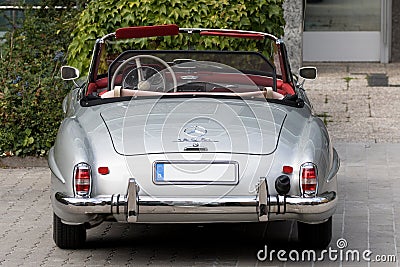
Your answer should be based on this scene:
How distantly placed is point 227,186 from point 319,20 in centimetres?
1161

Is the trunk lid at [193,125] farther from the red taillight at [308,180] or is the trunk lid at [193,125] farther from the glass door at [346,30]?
the glass door at [346,30]

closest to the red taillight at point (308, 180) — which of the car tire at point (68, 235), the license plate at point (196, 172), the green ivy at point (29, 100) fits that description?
the license plate at point (196, 172)

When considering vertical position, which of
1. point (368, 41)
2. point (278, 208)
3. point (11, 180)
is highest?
point (278, 208)

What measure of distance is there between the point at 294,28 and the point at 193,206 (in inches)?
369

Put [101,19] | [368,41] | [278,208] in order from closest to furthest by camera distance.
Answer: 1. [278,208]
2. [101,19]
3. [368,41]

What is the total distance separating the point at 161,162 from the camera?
624cm

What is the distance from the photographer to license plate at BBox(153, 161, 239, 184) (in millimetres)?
6211

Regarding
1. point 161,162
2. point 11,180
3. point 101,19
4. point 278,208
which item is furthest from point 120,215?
point 101,19

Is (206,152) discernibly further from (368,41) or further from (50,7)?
(368,41)

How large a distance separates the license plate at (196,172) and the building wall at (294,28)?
898cm

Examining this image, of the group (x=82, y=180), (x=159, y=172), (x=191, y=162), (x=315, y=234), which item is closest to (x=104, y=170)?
(x=82, y=180)

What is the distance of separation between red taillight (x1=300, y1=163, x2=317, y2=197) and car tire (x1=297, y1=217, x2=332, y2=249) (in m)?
0.57

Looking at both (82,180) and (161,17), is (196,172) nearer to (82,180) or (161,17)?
(82,180)

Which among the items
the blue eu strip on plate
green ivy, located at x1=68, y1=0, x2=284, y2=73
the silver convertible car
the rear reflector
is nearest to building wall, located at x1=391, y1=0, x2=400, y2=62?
green ivy, located at x1=68, y1=0, x2=284, y2=73
